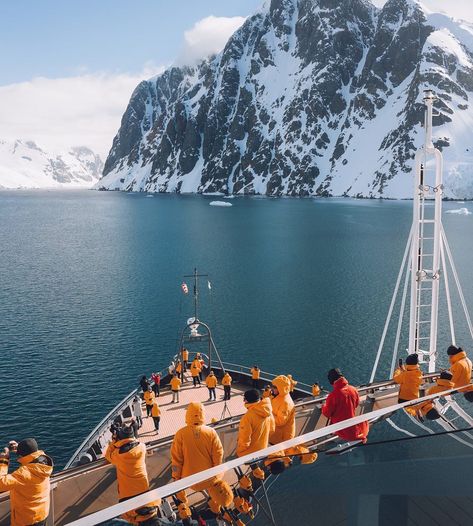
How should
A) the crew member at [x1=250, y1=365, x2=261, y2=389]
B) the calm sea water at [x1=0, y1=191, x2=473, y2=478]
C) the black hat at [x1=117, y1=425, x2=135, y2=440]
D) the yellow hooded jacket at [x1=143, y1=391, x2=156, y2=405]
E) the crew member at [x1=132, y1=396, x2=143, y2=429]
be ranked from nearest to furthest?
the black hat at [x1=117, y1=425, x2=135, y2=440]
the yellow hooded jacket at [x1=143, y1=391, x2=156, y2=405]
the crew member at [x1=132, y1=396, x2=143, y2=429]
the crew member at [x1=250, y1=365, x2=261, y2=389]
the calm sea water at [x1=0, y1=191, x2=473, y2=478]

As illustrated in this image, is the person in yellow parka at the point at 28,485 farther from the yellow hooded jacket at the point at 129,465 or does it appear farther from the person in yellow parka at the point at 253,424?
the person in yellow parka at the point at 253,424

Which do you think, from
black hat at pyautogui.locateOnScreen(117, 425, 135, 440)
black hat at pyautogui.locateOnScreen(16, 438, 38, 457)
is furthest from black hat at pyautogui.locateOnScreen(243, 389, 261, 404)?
black hat at pyautogui.locateOnScreen(16, 438, 38, 457)

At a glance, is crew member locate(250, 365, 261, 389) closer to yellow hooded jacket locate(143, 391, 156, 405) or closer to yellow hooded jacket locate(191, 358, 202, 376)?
yellow hooded jacket locate(191, 358, 202, 376)

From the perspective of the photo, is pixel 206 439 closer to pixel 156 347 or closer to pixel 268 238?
pixel 156 347

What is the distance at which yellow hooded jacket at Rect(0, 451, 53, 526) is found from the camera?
7992 millimetres

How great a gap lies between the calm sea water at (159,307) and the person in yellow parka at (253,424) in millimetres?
22957

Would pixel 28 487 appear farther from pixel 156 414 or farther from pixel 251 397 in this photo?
pixel 156 414

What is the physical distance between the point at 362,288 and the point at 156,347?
3415 cm

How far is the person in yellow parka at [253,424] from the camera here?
9180 millimetres

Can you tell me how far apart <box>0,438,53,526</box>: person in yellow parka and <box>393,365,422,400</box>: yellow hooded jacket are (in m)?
8.73

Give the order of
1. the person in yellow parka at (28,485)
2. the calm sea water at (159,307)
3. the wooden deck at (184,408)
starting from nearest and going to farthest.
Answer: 1. the person in yellow parka at (28,485)
2. the wooden deck at (184,408)
3. the calm sea water at (159,307)

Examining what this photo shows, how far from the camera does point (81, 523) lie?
220 inches

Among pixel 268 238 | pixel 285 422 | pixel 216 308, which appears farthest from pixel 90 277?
pixel 285 422

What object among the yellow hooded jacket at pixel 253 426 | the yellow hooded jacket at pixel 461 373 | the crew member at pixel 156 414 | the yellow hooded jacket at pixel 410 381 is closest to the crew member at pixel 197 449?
the yellow hooded jacket at pixel 253 426
